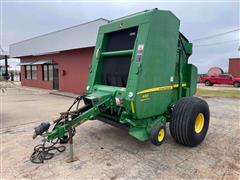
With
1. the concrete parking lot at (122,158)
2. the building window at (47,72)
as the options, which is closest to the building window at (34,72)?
the building window at (47,72)

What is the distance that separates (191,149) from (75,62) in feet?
32.3

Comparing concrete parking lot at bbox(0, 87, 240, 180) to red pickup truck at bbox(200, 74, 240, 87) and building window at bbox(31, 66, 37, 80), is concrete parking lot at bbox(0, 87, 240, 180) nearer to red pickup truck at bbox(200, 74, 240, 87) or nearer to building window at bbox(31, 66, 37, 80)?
building window at bbox(31, 66, 37, 80)

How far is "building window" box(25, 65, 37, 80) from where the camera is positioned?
17.3 meters

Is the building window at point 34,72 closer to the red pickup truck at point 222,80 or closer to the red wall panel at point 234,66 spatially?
the red pickup truck at point 222,80

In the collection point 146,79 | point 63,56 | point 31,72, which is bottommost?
point 146,79

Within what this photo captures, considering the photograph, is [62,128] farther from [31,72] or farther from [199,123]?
[31,72]

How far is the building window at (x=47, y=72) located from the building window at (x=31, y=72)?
6.24 feet

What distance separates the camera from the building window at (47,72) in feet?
49.2

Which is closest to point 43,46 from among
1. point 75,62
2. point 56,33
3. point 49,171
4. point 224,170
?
point 56,33

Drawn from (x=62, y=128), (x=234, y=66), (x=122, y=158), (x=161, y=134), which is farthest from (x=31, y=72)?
(x=234, y=66)

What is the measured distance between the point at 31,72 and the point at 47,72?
11.8ft

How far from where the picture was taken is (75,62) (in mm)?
11938

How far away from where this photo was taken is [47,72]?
15438 millimetres

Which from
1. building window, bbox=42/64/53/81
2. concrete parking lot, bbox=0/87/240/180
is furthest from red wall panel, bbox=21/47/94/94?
concrete parking lot, bbox=0/87/240/180
